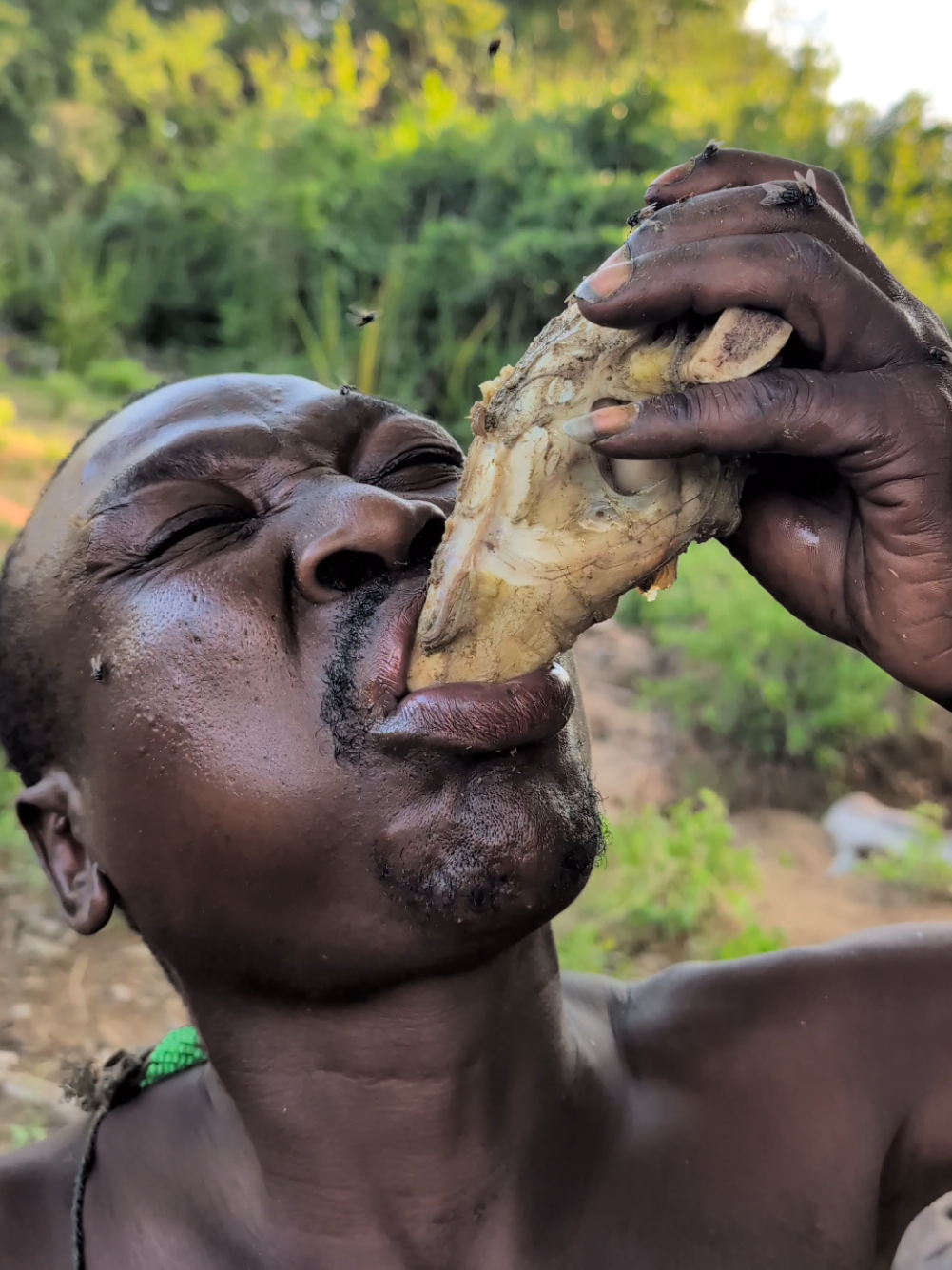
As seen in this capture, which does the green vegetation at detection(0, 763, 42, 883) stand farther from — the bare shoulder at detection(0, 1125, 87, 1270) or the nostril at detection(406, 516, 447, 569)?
the nostril at detection(406, 516, 447, 569)

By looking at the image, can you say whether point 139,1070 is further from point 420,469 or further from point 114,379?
point 114,379

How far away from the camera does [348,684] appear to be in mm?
1038

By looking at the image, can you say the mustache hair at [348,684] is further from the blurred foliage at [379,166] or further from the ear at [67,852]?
the blurred foliage at [379,166]

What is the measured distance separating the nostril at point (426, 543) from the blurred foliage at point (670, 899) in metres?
1.78

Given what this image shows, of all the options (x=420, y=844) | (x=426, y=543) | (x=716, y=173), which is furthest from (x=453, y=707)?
(x=716, y=173)

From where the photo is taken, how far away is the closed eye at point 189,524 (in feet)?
3.85

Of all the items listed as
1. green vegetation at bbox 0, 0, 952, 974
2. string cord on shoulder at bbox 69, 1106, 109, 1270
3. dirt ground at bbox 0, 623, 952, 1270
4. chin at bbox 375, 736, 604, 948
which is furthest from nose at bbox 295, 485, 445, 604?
green vegetation at bbox 0, 0, 952, 974

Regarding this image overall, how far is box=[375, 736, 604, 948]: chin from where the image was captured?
1011 mm

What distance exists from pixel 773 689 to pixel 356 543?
3.05m

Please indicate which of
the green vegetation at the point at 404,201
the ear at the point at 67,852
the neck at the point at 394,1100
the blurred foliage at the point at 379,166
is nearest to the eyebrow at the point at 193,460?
the ear at the point at 67,852

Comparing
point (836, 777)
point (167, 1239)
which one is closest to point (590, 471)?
point (167, 1239)

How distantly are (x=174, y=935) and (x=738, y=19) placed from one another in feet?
38.4

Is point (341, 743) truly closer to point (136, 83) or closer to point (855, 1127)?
point (855, 1127)

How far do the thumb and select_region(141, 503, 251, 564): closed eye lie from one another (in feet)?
1.62
